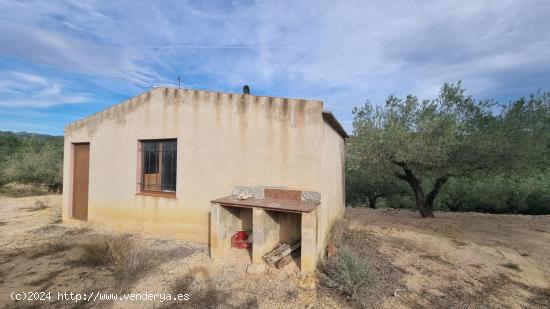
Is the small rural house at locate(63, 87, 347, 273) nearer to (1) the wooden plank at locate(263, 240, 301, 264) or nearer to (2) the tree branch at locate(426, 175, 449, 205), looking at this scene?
(1) the wooden plank at locate(263, 240, 301, 264)

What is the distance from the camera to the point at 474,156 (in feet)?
26.7

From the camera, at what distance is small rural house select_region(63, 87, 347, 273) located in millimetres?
5176

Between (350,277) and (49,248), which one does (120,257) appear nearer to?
(49,248)

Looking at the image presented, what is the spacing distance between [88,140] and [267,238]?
260 inches

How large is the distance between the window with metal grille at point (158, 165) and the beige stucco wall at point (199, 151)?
0.77 ft

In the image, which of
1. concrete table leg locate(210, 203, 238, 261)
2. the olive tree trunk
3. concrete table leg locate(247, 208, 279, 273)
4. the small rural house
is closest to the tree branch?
the olive tree trunk

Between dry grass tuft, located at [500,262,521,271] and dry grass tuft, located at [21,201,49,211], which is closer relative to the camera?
dry grass tuft, located at [500,262,521,271]

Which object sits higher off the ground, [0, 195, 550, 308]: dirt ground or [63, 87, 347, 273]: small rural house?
[63, 87, 347, 273]: small rural house

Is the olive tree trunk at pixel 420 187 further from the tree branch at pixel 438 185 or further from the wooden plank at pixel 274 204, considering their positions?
the wooden plank at pixel 274 204

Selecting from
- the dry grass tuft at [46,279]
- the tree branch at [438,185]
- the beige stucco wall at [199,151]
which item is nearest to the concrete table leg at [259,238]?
the beige stucco wall at [199,151]

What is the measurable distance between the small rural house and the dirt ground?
1.62 ft

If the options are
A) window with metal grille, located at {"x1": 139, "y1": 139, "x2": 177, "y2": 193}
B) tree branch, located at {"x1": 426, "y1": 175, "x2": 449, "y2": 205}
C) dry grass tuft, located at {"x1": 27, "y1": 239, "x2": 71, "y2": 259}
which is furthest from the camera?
tree branch, located at {"x1": 426, "y1": 175, "x2": 449, "y2": 205}

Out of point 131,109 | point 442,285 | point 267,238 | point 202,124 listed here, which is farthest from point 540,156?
point 131,109

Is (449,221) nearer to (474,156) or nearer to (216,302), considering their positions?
(474,156)
